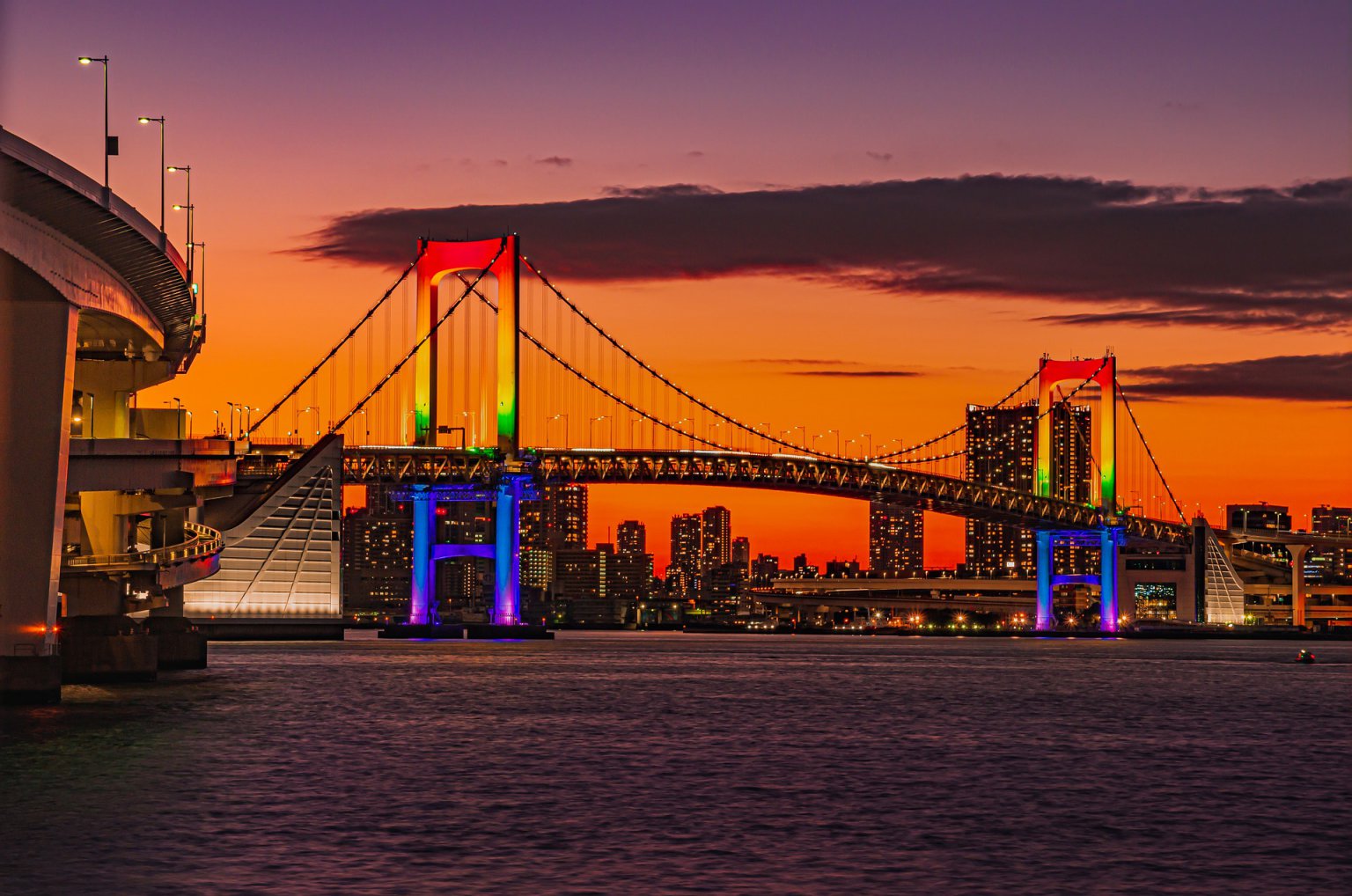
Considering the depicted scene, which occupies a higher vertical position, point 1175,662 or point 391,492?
point 391,492

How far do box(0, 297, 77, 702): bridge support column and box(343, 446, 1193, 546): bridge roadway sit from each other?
195 feet

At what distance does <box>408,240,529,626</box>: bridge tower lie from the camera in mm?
99250

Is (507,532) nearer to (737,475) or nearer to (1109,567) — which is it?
(737,475)

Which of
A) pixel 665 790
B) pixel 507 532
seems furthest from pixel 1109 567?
pixel 665 790

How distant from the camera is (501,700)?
54.6 meters

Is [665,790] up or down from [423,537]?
down

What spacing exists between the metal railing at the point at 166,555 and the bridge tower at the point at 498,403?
25065 mm

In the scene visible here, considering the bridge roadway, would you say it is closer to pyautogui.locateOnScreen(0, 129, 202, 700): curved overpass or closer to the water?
the water

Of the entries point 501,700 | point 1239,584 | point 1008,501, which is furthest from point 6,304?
point 1239,584

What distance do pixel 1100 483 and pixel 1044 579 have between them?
7.82m

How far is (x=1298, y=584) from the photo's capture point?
162m

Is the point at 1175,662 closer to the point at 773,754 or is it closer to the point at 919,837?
the point at 773,754

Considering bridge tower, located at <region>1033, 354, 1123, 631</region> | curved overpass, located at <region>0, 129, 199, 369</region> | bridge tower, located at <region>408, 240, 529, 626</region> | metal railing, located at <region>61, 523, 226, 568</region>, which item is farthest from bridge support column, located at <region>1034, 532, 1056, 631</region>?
curved overpass, located at <region>0, 129, 199, 369</region>

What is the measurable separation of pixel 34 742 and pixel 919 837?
1766 centimetres
